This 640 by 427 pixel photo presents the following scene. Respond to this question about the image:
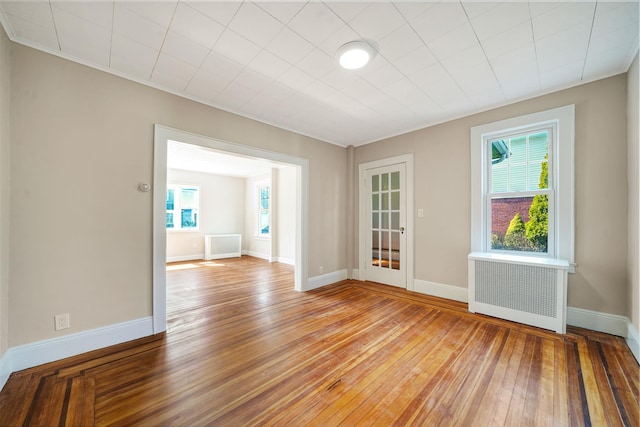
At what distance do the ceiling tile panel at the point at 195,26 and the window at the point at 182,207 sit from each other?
5.97 m

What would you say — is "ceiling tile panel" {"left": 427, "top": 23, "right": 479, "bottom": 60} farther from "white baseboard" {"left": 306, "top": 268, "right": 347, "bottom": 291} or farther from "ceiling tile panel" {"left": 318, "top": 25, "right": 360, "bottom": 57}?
"white baseboard" {"left": 306, "top": 268, "right": 347, "bottom": 291}

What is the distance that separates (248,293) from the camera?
385 centimetres

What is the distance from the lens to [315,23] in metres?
1.77

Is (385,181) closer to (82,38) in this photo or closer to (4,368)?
(82,38)

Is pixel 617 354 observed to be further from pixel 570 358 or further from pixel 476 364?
pixel 476 364

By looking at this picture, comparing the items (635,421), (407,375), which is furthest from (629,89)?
(407,375)

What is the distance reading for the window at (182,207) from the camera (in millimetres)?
6953

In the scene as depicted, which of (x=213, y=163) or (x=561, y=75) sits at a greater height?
(x=561, y=75)

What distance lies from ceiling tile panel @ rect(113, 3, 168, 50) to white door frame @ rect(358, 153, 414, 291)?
11.1 ft

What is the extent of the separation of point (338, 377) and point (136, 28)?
117 inches

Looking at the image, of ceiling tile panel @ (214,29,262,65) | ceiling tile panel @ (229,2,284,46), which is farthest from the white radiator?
ceiling tile panel @ (229,2,284,46)

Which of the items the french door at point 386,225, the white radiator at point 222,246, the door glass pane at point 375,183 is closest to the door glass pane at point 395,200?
the french door at point 386,225

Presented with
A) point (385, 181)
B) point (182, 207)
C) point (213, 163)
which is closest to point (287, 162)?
point (385, 181)

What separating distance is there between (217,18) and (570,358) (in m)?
3.81
